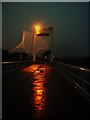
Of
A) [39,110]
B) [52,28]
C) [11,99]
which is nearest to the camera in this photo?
[39,110]

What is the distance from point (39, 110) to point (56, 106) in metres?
0.86

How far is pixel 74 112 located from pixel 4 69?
1880 cm

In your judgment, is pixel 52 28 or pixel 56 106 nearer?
pixel 56 106

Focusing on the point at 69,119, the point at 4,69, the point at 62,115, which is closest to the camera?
the point at 69,119

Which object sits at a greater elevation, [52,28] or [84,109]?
[52,28]

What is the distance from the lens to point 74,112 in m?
7.33

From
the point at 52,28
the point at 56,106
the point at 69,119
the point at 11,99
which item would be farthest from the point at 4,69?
the point at 52,28

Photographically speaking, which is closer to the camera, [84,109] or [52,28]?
[84,109]

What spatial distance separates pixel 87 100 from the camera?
29.9ft

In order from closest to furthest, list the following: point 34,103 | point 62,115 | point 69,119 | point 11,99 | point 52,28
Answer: point 69,119, point 62,115, point 34,103, point 11,99, point 52,28

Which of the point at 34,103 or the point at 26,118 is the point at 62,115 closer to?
the point at 26,118

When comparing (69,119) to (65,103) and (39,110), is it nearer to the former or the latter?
(39,110)

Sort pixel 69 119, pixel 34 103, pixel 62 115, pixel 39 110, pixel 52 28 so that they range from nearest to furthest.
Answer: pixel 69 119 → pixel 62 115 → pixel 39 110 → pixel 34 103 → pixel 52 28

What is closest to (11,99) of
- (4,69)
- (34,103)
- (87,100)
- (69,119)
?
(34,103)
